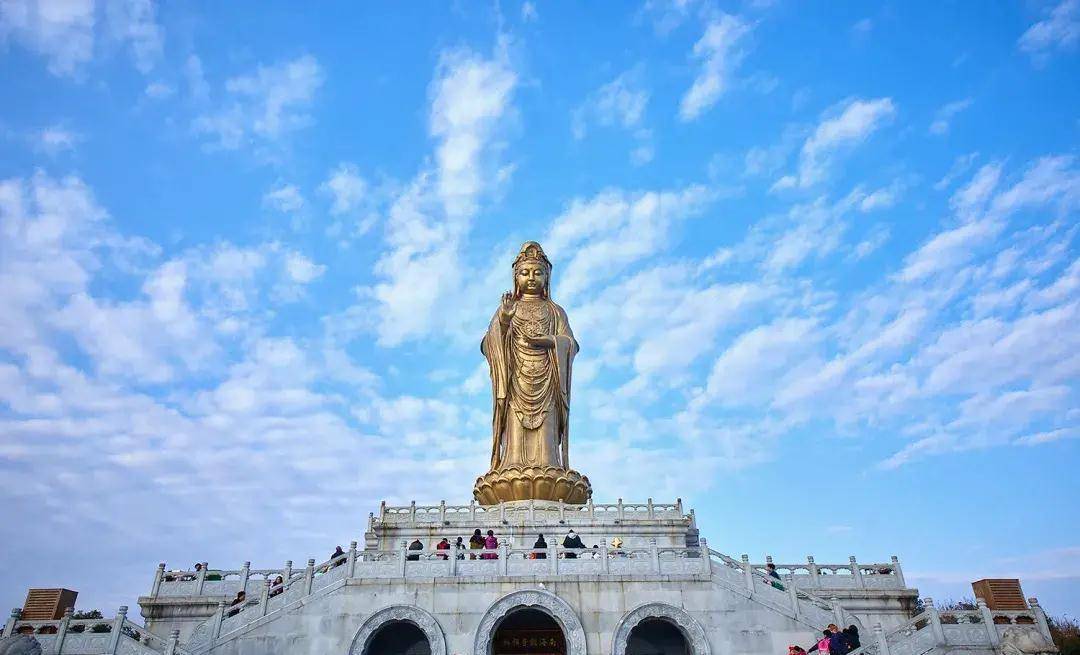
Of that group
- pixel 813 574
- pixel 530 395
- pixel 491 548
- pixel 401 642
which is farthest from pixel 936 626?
pixel 530 395

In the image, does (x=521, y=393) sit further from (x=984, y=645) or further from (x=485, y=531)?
(x=984, y=645)

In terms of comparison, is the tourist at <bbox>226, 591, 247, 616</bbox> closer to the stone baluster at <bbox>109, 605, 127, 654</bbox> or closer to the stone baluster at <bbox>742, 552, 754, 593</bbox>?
the stone baluster at <bbox>109, 605, 127, 654</bbox>

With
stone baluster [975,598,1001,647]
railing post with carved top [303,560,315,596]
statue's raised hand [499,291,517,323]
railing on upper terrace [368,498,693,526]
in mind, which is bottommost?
stone baluster [975,598,1001,647]

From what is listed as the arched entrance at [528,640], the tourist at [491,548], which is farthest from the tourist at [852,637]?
the tourist at [491,548]

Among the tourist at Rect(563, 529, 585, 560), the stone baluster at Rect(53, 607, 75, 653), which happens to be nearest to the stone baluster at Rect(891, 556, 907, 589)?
the tourist at Rect(563, 529, 585, 560)

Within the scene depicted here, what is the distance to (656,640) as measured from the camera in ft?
55.2

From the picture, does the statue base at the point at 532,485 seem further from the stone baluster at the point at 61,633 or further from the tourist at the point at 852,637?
the stone baluster at the point at 61,633

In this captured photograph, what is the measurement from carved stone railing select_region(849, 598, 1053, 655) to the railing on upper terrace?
719cm

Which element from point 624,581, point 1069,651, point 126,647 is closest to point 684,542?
point 624,581

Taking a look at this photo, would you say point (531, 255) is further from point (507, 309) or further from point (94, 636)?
point (94, 636)

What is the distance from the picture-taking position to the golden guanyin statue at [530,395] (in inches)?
920

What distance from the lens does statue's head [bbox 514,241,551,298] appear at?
92.1 ft

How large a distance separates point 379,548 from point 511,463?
5833 millimetres

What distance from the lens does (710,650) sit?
1460 centimetres
